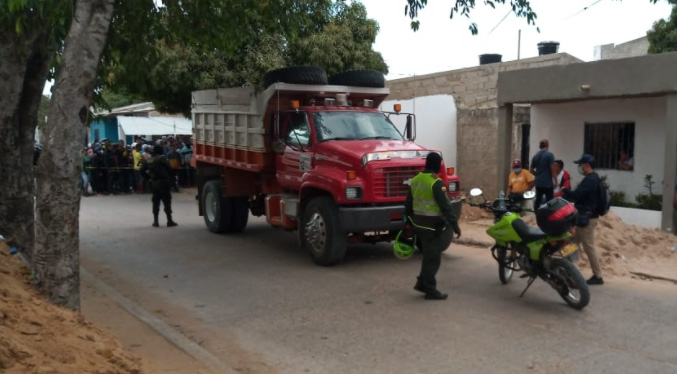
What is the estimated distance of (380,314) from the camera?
7023 mm

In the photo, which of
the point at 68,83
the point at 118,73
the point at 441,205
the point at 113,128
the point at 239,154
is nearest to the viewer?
the point at 68,83

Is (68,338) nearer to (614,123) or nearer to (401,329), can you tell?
(401,329)

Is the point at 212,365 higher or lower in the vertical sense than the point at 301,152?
lower

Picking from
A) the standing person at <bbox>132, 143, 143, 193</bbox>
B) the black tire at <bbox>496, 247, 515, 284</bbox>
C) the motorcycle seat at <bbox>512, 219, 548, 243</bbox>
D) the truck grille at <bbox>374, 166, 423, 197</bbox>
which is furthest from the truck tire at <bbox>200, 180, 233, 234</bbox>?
the standing person at <bbox>132, 143, 143, 193</bbox>

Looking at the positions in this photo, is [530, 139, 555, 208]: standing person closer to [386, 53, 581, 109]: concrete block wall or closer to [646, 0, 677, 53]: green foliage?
[386, 53, 581, 109]: concrete block wall

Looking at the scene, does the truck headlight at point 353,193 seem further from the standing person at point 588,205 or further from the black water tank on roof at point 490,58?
the black water tank on roof at point 490,58

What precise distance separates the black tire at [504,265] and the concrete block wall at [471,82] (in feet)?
29.9

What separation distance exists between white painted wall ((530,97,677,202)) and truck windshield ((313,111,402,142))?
18.3 feet

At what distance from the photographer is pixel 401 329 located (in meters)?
6.48

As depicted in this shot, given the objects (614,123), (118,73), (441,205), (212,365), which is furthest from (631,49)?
(212,365)

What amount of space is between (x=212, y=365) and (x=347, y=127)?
5471mm

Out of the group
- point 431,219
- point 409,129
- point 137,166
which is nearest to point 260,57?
point 137,166

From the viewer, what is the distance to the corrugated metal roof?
32219mm

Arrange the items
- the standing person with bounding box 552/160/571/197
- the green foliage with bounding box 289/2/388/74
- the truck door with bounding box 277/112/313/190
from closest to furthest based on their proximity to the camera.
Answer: the truck door with bounding box 277/112/313/190 → the standing person with bounding box 552/160/571/197 → the green foliage with bounding box 289/2/388/74
